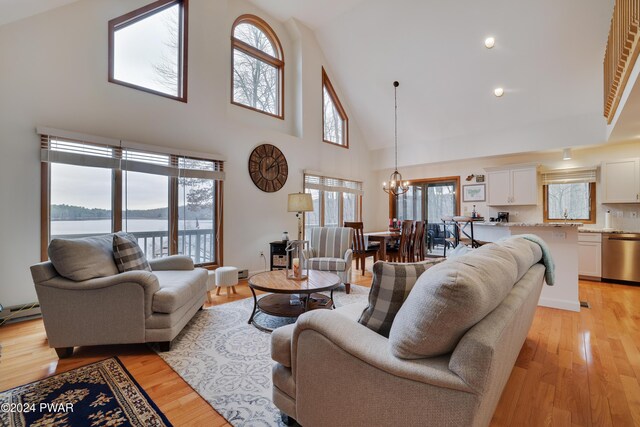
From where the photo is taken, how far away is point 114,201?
3.53 m

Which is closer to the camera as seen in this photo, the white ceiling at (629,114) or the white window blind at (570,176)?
the white ceiling at (629,114)

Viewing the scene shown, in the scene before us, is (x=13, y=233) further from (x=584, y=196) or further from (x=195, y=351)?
(x=584, y=196)

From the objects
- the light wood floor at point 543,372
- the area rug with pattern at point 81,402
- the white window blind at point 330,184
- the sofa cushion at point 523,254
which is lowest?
the light wood floor at point 543,372

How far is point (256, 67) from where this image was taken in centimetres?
520

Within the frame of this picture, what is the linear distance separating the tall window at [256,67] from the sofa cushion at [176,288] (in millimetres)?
3043

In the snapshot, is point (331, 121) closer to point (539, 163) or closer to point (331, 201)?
point (331, 201)

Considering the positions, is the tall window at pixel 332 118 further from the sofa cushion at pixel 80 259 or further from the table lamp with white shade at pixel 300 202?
the sofa cushion at pixel 80 259

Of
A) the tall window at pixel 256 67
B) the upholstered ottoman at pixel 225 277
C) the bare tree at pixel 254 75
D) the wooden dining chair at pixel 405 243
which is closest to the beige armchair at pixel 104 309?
the upholstered ottoman at pixel 225 277

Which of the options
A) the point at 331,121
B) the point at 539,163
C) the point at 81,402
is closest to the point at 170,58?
the point at 331,121

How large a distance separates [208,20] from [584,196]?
7147 mm

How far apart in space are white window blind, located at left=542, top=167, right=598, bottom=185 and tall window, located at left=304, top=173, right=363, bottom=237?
385cm

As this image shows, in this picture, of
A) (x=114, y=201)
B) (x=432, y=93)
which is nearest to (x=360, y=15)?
(x=432, y=93)

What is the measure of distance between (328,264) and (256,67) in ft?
12.4

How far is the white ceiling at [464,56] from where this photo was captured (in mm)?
4191
